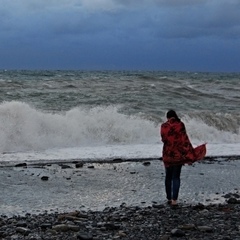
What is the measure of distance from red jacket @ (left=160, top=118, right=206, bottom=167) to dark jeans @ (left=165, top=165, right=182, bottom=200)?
0.50ft

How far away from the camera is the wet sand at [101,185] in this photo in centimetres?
1001

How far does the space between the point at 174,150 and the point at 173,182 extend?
2.05 ft

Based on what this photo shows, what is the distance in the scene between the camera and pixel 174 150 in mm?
10016

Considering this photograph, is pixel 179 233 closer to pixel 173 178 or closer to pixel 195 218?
pixel 195 218

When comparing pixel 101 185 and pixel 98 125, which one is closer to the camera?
pixel 101 185

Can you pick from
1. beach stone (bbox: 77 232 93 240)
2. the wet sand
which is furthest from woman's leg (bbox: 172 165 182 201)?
beach stone (bbox: 77 232 93 240)

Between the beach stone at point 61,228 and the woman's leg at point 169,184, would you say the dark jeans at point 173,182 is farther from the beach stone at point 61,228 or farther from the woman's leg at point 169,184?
the beach stone at point 61,228

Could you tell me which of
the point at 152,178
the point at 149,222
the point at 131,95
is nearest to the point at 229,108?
the point at 131,95

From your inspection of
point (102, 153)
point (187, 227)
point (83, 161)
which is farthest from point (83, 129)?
point (187, 227)

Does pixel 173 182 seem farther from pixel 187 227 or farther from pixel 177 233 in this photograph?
pixel 177 233

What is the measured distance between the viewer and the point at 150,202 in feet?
33.2

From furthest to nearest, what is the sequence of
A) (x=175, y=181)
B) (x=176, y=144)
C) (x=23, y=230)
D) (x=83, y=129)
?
1. (x=83, y=129)
2. (x=175, y=181)
3. (x=176, y=144)
4. (x=23, y=230)

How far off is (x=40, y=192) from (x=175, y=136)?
2998 mm

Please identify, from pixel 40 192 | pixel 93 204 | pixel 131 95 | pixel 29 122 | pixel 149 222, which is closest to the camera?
pixel 149 222
